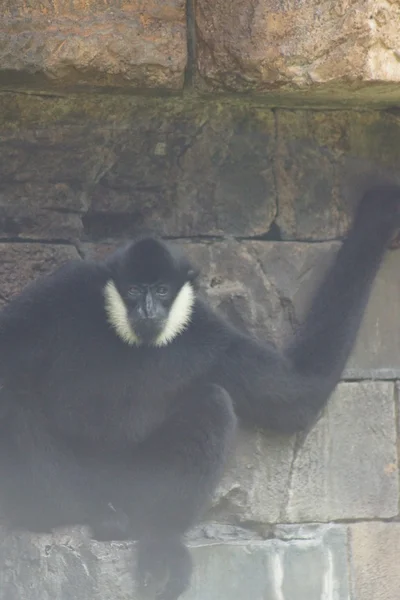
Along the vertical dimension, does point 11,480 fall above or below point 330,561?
above

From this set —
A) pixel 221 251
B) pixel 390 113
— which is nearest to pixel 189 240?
pixel 221 251

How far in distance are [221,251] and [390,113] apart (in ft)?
3.63

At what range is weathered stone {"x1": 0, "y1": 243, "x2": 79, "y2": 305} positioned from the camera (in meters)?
5.15

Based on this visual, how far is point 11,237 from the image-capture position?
5156 mm

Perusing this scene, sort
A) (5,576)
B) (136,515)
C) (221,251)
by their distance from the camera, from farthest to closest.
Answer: (221,251) < (136,515) < (5,576)

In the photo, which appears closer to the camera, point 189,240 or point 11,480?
point 11,480

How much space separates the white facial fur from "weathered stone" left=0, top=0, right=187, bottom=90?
0.90 m

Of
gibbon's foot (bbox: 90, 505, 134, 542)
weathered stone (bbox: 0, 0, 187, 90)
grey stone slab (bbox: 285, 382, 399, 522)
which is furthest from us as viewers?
grey stone slab (bbox: 285, 382, 399, 522)

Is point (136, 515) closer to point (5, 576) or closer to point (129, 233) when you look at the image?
point (5, 576)

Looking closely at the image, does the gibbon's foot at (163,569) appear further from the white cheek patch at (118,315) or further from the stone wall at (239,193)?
the white cheek patch at (118,315)

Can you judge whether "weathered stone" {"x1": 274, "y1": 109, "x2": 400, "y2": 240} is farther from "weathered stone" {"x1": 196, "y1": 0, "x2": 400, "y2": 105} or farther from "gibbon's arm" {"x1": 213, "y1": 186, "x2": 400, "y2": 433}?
"weathered stone" {"x1": 196, "y1": 0, "x2": 400, "y2": 105}

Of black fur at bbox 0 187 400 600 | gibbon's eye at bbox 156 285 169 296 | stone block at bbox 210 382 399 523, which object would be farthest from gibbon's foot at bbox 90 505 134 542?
gibbon's eye at bbox 156 285 169 296

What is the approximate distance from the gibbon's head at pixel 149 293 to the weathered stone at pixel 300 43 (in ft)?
2.69

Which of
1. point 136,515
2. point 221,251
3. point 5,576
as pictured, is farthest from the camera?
point 221,251
